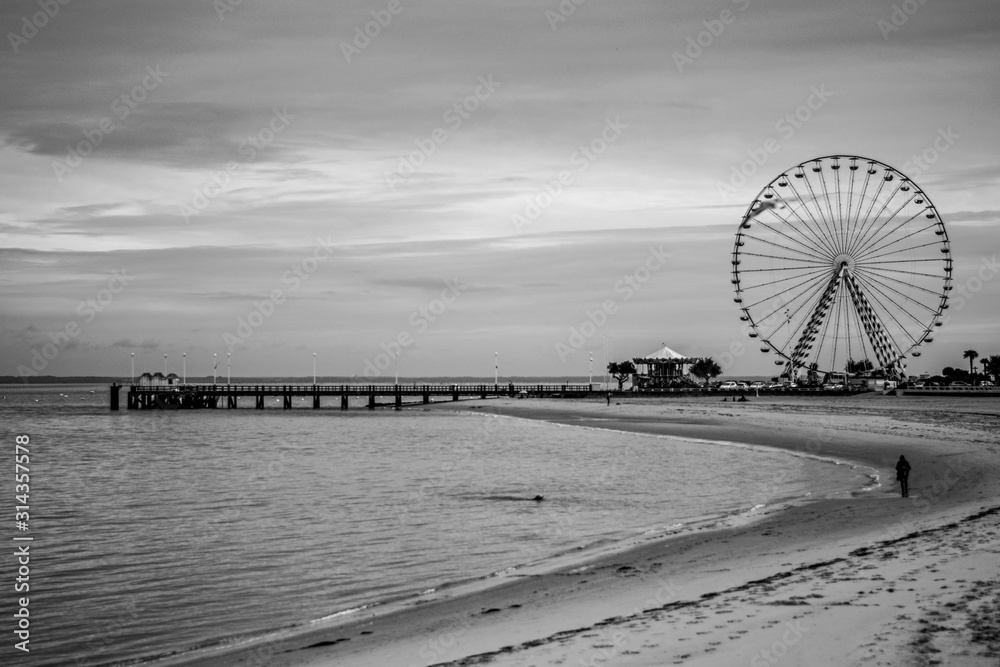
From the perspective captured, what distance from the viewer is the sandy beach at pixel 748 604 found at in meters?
8.35

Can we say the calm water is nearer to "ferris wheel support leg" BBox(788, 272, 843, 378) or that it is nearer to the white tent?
"ferris wheel support leg" BBox(788, 272, 843, 378)

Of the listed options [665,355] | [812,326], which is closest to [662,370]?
[665,355]

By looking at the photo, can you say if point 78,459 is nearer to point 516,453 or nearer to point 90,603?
point 516,453

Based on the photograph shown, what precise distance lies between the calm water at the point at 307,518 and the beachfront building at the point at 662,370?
70793mm

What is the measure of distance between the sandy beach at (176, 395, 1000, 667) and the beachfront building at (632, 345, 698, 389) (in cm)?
9631

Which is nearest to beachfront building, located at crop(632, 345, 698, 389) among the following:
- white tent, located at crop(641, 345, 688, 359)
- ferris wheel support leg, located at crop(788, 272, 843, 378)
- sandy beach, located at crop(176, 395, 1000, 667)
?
white tent, located at crop(641, 345, 688, 359)

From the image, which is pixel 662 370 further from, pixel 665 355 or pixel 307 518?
pixel 307 518

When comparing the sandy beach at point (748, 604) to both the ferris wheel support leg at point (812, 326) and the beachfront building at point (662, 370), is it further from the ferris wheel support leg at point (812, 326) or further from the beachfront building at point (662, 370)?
the beachfront building at point (662, 370)

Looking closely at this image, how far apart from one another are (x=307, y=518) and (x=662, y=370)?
101 metres

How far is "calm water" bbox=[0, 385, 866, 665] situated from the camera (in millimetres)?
13375

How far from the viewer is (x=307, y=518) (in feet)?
73.4

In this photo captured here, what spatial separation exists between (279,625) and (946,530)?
10.5 meters

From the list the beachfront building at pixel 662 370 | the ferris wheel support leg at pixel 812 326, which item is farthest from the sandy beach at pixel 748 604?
the beachfront building at pixel 662 370

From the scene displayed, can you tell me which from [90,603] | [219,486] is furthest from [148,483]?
[90,603]
